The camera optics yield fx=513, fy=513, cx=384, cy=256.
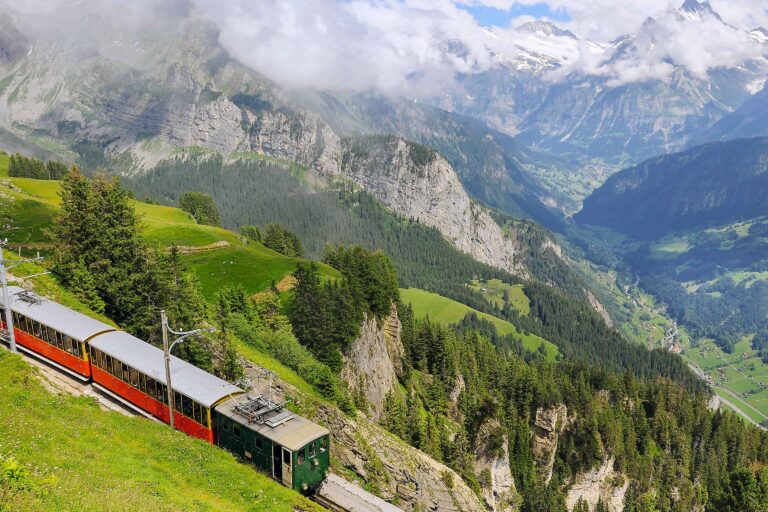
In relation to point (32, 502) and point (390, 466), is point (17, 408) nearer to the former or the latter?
point (32, 502)

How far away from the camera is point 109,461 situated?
27484 millimetres

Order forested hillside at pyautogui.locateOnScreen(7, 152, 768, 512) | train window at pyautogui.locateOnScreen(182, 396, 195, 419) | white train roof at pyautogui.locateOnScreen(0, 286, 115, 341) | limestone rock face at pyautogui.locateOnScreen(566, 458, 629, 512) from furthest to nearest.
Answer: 1. limestone rock face at pyautogui.locateOnScreen(566, 458, 629, 512)
2. forested hillside at pyautogui.locateOnScreen(7, 152, 768, 512)
3. white train roof at pyautogui.locateOnScreen(0, 286, 115, 341)
4. train window at pyautogui.locateOnScreen(182, 396, 195, 419)

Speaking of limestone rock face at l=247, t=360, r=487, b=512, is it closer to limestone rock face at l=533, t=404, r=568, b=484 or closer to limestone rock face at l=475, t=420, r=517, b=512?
limestone rock face at l=475, t=420, r=517, b=512

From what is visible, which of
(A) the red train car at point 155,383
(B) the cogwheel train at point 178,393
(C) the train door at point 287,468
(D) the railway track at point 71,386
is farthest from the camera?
(D) the railway track at point 71,386

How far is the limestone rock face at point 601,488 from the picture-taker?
110 metres

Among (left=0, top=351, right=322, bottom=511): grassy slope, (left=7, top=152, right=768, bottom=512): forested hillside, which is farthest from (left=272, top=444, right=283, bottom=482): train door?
(left=7, top=152, right=768, bottom=512): forested hillside

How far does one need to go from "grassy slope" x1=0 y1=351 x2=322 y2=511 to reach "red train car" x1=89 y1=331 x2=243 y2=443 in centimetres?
191

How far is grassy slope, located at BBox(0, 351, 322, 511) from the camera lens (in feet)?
76.3

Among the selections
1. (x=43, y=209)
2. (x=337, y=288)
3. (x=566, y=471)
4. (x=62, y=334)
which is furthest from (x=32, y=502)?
(x=566, y=471)

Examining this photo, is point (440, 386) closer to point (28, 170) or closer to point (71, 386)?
point (71, 386)

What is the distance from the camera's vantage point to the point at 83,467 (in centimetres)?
2536

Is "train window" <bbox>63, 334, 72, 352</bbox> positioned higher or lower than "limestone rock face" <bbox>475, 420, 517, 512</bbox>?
higher

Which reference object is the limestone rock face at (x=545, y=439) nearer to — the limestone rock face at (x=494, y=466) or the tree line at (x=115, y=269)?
the limestone rock face at (x=494, y=466)

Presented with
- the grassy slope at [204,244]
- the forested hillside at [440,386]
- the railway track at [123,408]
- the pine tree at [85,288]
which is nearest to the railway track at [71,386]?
the railway track at [123,408]
